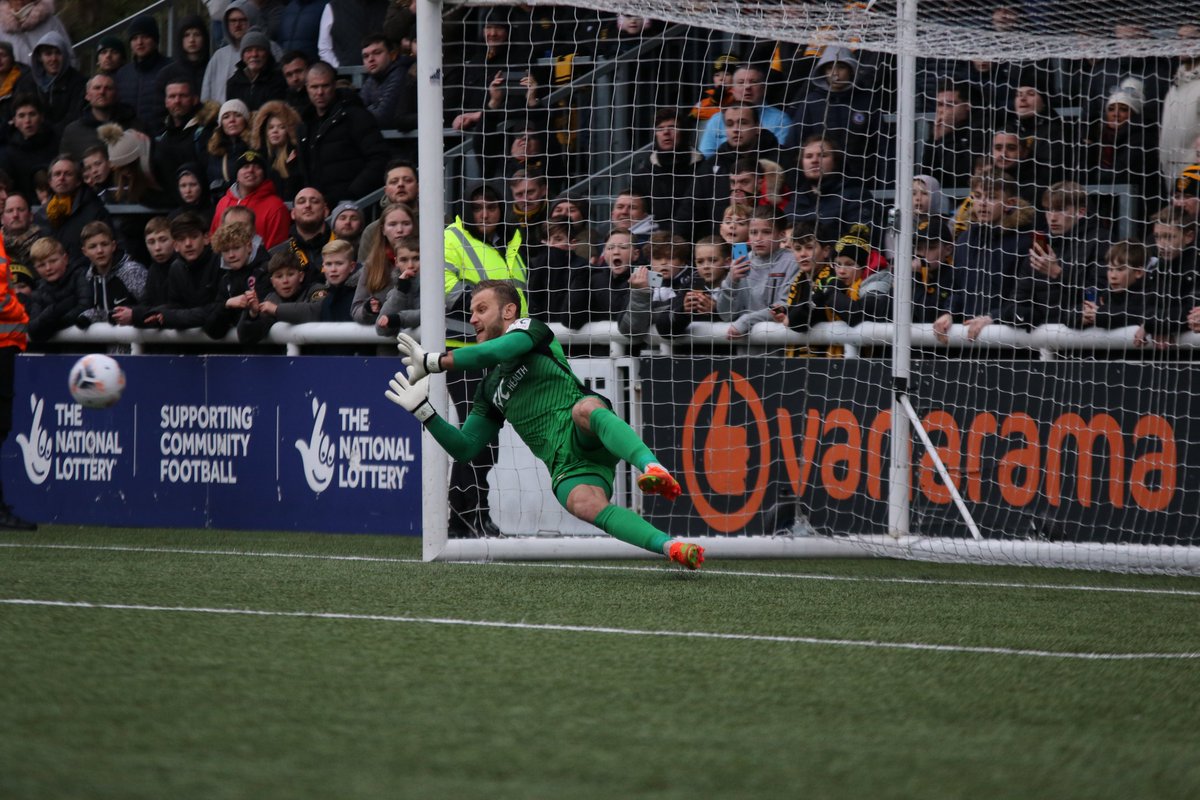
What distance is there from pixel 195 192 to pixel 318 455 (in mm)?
2899

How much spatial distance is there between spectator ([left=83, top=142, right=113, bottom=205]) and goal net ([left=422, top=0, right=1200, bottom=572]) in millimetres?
4281

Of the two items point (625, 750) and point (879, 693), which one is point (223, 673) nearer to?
point (625, 750)

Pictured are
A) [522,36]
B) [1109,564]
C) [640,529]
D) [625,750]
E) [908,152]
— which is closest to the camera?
[625,750]

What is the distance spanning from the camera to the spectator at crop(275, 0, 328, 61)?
12188 mm

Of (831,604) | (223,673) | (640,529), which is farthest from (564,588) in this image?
(223,673)

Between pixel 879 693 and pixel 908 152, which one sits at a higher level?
pixel 908 152

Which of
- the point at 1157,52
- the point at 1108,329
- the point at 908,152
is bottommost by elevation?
the point at 1108,329

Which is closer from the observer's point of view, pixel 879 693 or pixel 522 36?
pixel 879 693

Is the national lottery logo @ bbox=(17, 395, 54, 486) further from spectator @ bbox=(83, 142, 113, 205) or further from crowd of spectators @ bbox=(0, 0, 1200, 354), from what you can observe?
spectator @ bbox=(83, 142, 113, 205)

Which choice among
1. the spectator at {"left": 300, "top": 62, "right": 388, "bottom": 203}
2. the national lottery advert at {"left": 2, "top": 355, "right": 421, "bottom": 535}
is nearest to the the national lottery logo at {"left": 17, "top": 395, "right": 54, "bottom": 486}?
the national lottery advert at {"left": 2, "top": 355, "right": 421, "bottom": 535}

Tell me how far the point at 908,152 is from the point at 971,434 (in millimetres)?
1452

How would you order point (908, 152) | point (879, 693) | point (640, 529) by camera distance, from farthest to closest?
point (908, 152)
point (640, 529)
point (879, 693)

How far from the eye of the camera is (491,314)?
6.93 meters

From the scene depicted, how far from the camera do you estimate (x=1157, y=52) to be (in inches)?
300
